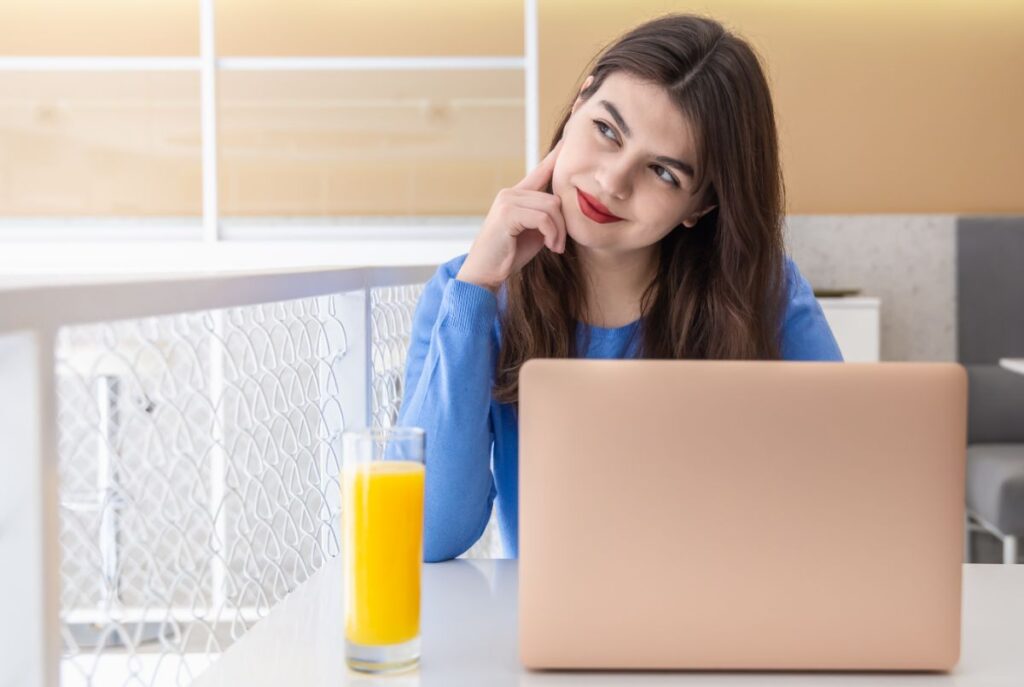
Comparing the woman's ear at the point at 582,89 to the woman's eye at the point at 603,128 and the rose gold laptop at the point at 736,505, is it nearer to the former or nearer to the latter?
the woman's eye at the point at 603,128

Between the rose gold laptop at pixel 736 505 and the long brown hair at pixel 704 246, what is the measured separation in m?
0.50

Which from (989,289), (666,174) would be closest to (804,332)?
(666,174)

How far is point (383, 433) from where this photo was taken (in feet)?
2.28

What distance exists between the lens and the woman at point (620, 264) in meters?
1.10

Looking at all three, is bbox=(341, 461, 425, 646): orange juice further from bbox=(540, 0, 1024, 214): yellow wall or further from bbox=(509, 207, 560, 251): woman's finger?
bbox=(540, 0, 1024, 214): yellow wall

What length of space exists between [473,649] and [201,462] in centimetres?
23

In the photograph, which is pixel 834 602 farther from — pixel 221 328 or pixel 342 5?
pixel 342 5

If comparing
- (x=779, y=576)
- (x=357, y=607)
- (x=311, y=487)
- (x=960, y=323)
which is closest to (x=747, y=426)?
(x=779, y=576)

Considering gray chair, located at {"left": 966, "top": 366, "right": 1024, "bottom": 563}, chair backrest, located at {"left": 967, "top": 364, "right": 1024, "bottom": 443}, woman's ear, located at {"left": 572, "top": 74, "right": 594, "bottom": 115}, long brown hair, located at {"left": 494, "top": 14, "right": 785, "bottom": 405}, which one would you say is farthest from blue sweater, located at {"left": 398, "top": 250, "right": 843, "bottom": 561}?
chair backrest, located at {"left": 967, "top": 364, "right": 1024, "bottom": 443}

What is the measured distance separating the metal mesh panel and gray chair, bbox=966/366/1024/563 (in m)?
1.81

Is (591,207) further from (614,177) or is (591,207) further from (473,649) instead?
(473,649)

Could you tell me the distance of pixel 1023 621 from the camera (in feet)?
2.67

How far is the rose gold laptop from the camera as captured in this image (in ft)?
2.22

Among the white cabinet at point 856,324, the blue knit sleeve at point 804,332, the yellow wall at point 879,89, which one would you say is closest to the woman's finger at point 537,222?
the blue knit sleeve at point 804,332
